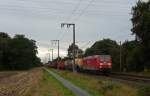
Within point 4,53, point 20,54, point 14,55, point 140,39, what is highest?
point 4,53

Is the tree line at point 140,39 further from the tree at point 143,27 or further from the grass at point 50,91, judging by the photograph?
the grass at point 50,91

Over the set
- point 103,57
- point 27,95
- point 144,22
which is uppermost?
point 144,22

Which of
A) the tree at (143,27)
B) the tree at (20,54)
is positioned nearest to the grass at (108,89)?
the tree at (143,27)

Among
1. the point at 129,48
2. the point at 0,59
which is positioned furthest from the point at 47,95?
the point at 0,59

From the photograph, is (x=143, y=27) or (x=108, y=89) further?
(x=143, y=27)

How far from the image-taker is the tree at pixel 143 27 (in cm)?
7644

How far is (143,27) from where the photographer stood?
254 ft

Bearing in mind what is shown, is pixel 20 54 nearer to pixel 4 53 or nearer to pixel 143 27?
pixel 4 53

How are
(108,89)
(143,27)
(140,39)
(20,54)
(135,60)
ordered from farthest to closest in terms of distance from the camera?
1. (20,54)
2. (140,39)
3. (135,60)
4. (143,27)
5. (108,89)

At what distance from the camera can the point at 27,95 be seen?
29.2 meters

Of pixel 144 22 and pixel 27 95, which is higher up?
pixel 144 22

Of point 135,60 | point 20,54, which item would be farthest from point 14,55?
point 135,60

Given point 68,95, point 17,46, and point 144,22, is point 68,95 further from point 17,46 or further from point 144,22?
point 17,46

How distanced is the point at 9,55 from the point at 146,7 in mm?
70629
